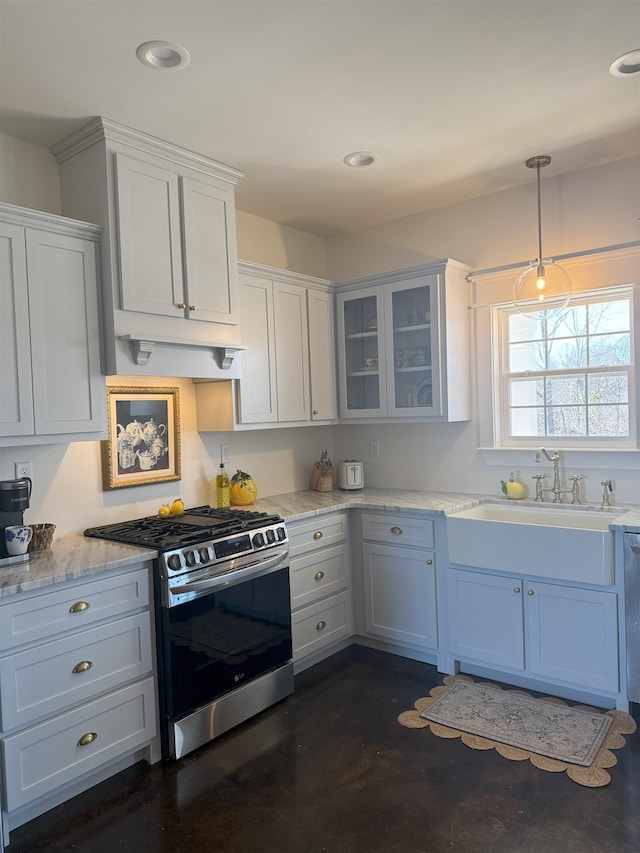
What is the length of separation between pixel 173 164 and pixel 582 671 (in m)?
3.14

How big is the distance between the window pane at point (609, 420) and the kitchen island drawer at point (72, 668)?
260cm

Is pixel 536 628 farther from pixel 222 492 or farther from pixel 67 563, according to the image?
pixel 67 563

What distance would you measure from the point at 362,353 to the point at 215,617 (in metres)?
2.01

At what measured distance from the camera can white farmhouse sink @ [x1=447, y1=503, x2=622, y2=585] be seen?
2824mm

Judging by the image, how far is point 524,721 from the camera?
9.16 feet

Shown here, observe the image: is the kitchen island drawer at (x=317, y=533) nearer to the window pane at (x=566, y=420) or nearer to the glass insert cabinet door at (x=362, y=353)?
the glass insert cabinet door at (x=362, y=353)

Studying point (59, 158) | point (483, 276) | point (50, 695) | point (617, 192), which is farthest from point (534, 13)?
point (50, 695)

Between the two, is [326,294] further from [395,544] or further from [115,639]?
[115,639]

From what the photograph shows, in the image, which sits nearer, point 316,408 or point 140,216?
point 140,216

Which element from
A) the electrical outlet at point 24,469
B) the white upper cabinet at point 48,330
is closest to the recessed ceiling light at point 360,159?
the white upper cabinet at point 48,330

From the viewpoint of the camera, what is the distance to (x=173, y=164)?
9.66ft

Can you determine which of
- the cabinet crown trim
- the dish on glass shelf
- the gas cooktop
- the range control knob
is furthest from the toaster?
the cabinet crown trim

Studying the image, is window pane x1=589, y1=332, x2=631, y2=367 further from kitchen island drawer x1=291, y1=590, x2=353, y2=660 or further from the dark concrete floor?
kitchen island drawer x1=291, y1=590, x2=353, y2=660

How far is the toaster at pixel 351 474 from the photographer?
13.5ft
